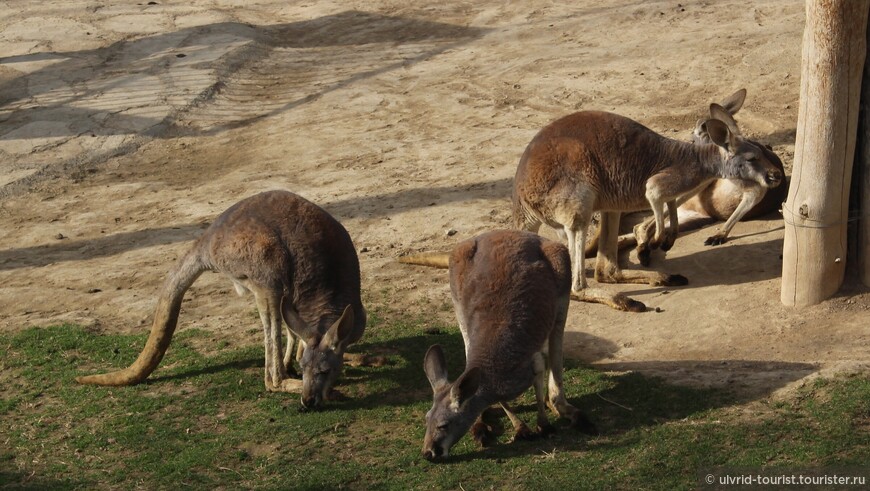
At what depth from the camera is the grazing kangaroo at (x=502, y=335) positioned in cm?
581

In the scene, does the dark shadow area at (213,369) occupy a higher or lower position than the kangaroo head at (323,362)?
lower

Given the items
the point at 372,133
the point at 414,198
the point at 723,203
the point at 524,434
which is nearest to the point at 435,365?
the point at 524,434

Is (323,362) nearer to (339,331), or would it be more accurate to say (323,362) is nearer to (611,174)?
(339,331)

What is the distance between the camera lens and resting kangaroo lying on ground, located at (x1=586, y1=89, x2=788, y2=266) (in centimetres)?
842

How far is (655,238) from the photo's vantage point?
8336 millimetres

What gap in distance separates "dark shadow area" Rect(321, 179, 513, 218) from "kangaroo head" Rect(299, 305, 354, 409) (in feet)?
10.4

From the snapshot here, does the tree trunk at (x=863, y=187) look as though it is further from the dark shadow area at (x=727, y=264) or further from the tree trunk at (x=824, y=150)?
the dark shadow area at (x=727, y=264)

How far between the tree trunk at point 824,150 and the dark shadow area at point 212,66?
22.9 feet

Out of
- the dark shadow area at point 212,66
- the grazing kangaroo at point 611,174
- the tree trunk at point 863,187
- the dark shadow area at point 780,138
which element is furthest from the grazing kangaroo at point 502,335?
the dark shadow area at point 212,66

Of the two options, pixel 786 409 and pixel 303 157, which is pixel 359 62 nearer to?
pixel 303 157

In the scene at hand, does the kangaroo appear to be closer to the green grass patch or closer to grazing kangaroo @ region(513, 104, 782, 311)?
grazing kangaroo @ region(513, 104, 782, 311)

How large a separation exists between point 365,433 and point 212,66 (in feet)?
27.6

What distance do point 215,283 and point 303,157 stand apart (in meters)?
2.77

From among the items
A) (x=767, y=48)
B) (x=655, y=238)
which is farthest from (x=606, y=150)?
(x=767, y=48)
